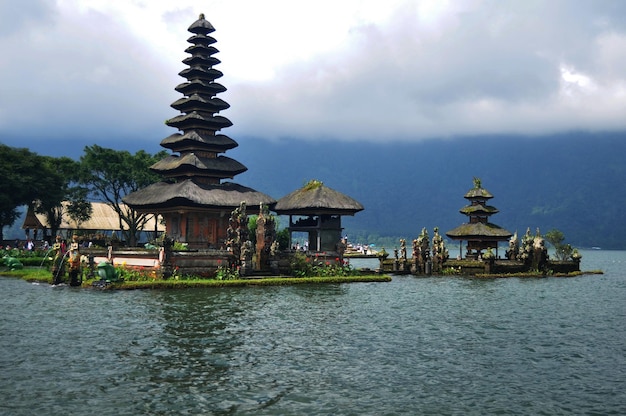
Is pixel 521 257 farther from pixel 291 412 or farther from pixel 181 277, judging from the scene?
pixel 291 412

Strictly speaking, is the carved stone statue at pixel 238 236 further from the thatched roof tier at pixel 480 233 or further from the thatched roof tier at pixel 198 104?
the thatched roof tier at pixel 480 233

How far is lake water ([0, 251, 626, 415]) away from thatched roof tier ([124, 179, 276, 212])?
19.7 metres

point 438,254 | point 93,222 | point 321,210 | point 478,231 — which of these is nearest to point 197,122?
point 321,210

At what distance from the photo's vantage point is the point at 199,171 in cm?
6066

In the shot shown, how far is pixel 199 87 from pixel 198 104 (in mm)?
2012

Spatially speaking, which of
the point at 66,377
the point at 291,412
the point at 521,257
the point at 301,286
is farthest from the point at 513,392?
the point at 521,257

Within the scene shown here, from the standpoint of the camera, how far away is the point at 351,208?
191ft

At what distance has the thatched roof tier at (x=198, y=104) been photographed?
63.9 metres

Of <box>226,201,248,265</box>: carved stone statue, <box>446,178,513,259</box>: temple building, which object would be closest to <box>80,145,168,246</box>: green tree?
<box>226,201,248,265</box>: carved stone statue

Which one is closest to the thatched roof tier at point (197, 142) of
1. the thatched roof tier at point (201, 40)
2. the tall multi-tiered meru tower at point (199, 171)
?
the tall multi-tiered meru tower at point (199, 171)

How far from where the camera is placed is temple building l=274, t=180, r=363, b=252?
57.9m

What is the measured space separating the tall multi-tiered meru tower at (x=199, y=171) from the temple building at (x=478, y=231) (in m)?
23.6

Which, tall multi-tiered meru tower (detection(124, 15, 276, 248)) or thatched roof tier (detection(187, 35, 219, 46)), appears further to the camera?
thatched roof tier (detection(187, 35, 219, 46))

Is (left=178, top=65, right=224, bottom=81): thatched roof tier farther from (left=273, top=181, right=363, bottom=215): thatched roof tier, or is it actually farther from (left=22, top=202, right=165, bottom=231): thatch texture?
(left=22, top=202, right=165, bottom=231): thatch texture
